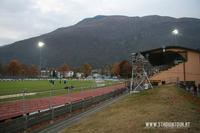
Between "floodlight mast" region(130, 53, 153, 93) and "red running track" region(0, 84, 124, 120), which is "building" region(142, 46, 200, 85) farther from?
"red running track" region(0, 84, 124, 120)

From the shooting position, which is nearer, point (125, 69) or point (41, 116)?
point (41, 116)

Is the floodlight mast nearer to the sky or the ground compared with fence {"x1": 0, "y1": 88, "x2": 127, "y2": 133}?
nearer to the sky

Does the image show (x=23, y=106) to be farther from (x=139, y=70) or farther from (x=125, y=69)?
(x=125, y=69)

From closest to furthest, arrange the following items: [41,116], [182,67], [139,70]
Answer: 1. [41,116]
2. [139,70]
3. [182,67]

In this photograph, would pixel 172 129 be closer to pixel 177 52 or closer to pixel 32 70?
pixel 177 52

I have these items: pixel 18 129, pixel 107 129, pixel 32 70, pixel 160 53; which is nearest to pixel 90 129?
pixel 107 129

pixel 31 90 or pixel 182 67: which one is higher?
pixel 182 67

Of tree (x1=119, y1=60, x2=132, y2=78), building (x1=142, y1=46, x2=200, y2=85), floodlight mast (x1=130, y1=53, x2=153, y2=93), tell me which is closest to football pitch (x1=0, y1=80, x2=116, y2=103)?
floodlight mast (x1=130, y1=53, x2=153, y2=93)

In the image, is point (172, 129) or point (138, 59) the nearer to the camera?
point (172, 129)

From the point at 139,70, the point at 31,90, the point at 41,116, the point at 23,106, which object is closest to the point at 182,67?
the point at 139,70

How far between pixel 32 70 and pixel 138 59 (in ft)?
480

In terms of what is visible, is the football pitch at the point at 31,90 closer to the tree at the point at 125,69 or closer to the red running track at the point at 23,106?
the red running track at the point at 23,106

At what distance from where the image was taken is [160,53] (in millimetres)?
60500

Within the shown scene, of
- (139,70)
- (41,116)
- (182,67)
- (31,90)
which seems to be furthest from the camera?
(182,67)
